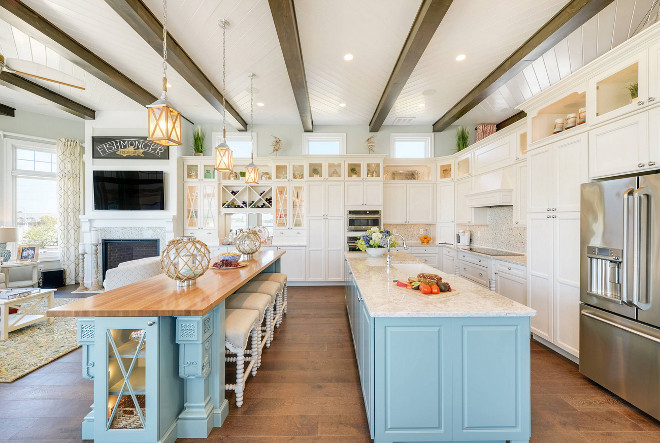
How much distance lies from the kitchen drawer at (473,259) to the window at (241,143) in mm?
4665

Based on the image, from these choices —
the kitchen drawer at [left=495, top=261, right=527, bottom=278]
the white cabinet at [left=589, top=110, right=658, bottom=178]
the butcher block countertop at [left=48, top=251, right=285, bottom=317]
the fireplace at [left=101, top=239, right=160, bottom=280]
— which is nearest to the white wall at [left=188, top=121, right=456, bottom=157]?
the fireplace at [left=101, top=239, right=160, bottom=280]

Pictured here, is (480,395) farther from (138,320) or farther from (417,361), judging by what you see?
(138,320)

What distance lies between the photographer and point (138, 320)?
151 cm

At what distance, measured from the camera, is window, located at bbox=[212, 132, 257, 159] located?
604 cm

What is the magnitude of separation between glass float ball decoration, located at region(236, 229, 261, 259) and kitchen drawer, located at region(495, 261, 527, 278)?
128 inches

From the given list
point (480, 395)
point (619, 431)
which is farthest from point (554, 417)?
point (480, 395)

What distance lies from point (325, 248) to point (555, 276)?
3754 millimetres

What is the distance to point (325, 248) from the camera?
567 cm

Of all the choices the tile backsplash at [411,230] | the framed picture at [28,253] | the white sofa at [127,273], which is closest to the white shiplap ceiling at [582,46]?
the tile backsplash at [411,230]

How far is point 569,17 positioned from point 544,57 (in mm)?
841

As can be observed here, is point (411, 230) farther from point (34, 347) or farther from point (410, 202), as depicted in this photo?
point (34, 347)

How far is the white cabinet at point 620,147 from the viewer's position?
2.02 meters

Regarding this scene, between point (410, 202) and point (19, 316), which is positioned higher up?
point (410, 202)

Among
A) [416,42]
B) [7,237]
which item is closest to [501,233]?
[416,42]
